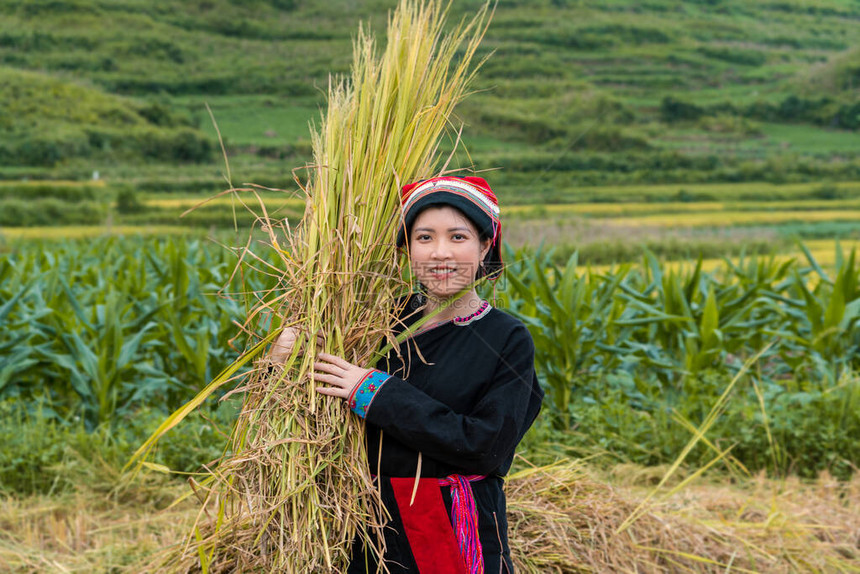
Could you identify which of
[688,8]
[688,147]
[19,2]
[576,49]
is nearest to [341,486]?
[688,147]

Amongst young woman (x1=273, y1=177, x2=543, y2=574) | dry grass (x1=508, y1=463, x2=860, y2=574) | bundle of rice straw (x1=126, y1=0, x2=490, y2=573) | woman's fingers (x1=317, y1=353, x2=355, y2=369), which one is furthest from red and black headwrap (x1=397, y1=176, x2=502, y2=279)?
dry grass (x1=508, y1=463, x2=860, y2=574)

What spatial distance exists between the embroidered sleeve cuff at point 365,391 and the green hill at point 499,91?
85.4 feet

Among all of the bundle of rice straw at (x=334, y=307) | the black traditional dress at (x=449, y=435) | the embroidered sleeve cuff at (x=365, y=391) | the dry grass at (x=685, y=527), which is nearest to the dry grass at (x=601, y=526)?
the dry grass at (x=685, y=527)

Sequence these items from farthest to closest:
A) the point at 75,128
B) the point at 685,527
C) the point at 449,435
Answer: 1. the point at 75,128
2. the point at 685,527
3. the point at 449,435

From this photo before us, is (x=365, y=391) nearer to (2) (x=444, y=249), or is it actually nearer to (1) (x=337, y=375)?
(1) (x=337, y=375)

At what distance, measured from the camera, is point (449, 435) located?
1.32 m

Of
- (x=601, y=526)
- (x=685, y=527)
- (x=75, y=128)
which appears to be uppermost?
(x=601, y=526)

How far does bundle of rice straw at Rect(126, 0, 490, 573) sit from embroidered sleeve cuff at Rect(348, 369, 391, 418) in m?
0.08

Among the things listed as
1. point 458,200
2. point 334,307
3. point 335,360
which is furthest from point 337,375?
point 458,200

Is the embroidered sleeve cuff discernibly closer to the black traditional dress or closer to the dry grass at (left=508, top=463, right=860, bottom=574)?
the black traditional dress

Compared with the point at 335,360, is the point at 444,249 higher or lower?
higher

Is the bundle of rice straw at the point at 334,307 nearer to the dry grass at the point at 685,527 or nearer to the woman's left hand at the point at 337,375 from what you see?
the woman's left hand at the point at 337,375

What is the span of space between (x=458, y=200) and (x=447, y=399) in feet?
1.29

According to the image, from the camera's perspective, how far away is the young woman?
1.35m
